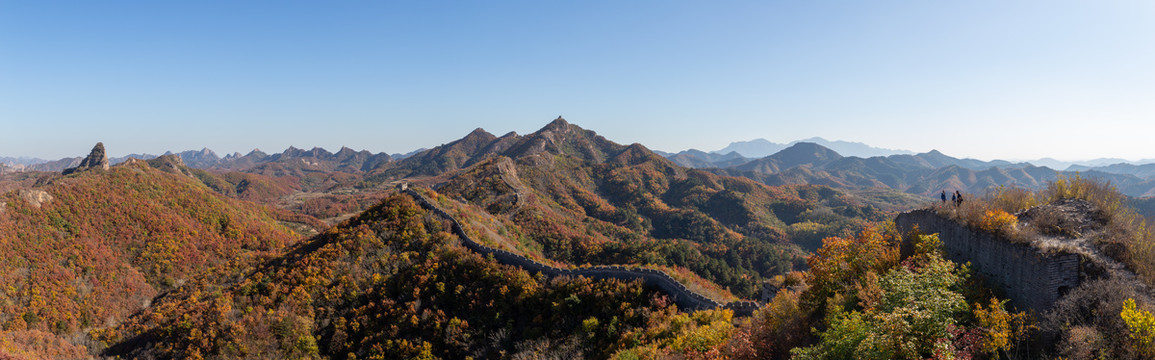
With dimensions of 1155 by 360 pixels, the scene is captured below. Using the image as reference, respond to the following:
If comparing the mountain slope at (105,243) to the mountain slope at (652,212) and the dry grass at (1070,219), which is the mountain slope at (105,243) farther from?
the dry grass at (1070,219)

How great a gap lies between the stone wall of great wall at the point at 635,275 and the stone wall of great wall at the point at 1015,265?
980 cm

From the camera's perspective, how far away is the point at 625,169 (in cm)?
15300

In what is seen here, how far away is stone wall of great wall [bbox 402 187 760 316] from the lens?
24.6 meters

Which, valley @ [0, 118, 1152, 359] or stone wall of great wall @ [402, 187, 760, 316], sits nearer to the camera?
valley @ [0, 118, 1152, 359]

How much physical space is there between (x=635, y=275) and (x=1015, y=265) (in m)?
19.1

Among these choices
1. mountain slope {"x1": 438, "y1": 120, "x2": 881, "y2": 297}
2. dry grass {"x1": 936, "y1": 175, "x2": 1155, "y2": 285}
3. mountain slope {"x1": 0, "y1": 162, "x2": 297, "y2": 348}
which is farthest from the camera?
mountain slope {"x1": 438, "y1": 120, "x2": 881, "y2": 297}

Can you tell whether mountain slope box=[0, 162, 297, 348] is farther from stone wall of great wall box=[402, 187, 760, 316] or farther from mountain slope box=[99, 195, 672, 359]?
stone wall of great wall box=[402, 187, 760, 316]

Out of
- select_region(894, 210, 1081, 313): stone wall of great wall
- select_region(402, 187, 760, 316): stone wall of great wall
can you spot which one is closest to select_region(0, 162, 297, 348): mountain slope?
select_region(402, 187, 760, 316): stone wall of great wall

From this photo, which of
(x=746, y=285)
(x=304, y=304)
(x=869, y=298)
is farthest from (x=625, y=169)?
(x=869, y=298)

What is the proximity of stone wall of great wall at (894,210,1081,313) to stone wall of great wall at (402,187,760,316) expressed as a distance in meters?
9.80

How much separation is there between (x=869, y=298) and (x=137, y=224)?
297 ft

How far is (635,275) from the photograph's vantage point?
2906 cm

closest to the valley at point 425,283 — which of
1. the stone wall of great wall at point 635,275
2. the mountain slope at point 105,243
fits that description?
the stone wall of great wall at point 635,275

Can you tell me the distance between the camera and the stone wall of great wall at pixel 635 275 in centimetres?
2461
